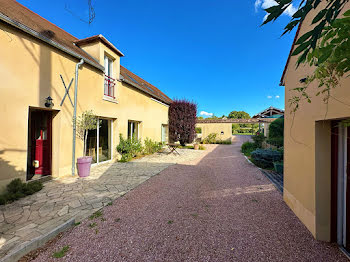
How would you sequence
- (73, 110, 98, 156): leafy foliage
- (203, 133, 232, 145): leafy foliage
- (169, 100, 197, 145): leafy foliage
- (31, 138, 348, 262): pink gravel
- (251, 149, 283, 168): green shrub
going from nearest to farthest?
(31, 138, 348, 262): pink gravel
(73, 110, 98, 156): leafy foliage
(251, 149, 283, 168): green shrub
(169, 100, 197, 145): leafy foliage
(203, 133, 232, 145): leafy foliage

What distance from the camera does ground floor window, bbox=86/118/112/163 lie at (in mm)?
6680

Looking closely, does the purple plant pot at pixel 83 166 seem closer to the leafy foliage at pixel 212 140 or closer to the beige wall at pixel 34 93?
the beige wall at pixel 34 93

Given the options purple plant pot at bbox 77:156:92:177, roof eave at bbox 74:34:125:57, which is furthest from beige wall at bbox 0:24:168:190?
purple plant pot at bbox 77:156:92:177

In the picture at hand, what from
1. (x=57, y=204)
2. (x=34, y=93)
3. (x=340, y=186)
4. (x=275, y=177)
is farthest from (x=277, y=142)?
(x=34, y=93)

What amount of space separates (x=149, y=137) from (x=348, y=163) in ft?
32.2

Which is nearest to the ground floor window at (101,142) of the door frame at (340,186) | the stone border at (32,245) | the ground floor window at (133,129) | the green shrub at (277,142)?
the ground floor window at (133,129)

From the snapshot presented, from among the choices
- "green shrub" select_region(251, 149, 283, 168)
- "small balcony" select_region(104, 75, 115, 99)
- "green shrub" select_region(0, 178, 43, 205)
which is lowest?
"green shrub" select_region(0, 178, 43, 205)

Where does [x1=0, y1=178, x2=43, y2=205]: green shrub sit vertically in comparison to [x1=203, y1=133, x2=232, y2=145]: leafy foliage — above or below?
below

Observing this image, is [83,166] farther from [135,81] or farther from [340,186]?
[135,81]

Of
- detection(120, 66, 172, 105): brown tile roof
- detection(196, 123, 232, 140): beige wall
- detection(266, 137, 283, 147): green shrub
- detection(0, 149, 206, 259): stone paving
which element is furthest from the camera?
detection(196, 123, 232, 140): beige wall

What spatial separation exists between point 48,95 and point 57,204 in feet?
10.7

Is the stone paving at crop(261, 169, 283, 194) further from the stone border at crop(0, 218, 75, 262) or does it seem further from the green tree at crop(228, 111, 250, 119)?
the green tree at crop(228, 111, 250, 119)

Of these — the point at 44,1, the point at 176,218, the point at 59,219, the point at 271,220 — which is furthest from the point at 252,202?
the point at 44,1

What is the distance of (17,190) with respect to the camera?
373 centimetres
